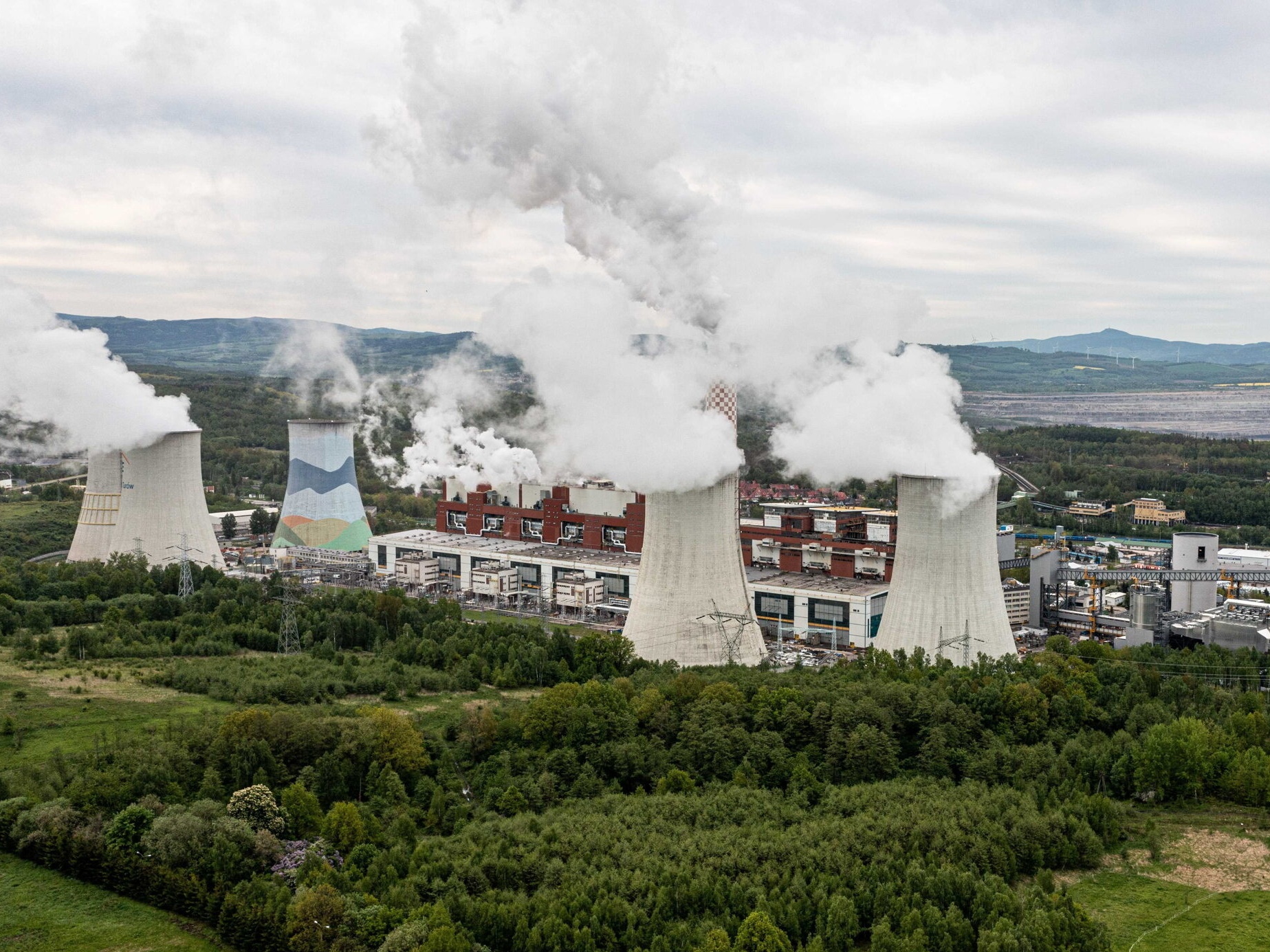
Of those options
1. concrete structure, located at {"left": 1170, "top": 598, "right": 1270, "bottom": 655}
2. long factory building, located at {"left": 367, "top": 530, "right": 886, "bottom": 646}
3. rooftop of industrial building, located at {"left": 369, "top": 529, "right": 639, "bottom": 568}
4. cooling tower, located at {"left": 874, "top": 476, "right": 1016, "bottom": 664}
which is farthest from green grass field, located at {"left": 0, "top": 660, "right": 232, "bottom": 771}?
concrete structure, located at {"left": 1170, "top": 598, "right": 1270, "bottom": 655}

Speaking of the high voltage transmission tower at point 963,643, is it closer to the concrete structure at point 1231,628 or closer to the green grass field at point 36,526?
the concrete structure at point 1231,628

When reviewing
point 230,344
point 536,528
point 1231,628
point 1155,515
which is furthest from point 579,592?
point 230,344

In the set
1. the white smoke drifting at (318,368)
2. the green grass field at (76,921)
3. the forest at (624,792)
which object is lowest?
the green grass field at (76,921)

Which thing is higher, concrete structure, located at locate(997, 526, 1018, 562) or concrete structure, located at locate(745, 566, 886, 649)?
concrete structure, located at locate(997, 526, 1018, 562)

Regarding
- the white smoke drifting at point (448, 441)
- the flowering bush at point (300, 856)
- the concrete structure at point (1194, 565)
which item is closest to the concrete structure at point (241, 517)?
the white smoke drifting at point (448, 441)

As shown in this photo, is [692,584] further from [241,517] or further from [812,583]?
[241,517]

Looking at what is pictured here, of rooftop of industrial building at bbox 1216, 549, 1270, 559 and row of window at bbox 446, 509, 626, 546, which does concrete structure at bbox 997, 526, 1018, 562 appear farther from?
row of window at bbox 446, 509, 626, 546

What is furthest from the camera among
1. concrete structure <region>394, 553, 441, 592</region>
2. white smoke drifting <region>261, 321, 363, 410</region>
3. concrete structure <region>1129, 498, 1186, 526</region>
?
white smoke drifting <region>261, 321, 363, 410</region>
